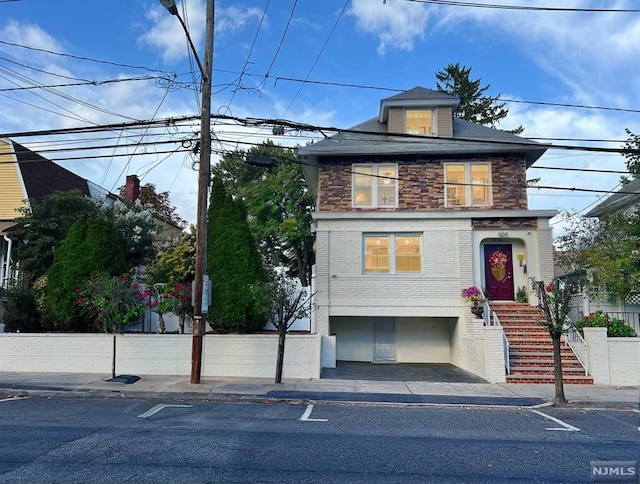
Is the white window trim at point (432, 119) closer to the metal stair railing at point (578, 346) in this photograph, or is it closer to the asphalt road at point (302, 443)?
the metal stair railing at point (578, 346)

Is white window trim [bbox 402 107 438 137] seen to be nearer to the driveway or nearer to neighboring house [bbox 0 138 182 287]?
the driveway

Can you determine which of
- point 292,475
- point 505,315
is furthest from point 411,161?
point 292,475

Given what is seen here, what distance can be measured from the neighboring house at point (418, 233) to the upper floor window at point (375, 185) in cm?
4

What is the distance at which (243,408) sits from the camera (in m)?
8.96

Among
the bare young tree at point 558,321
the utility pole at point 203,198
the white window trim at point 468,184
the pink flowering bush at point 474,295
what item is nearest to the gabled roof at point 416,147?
the white window trim at point 468,184

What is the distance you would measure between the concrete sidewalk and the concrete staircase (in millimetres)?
477

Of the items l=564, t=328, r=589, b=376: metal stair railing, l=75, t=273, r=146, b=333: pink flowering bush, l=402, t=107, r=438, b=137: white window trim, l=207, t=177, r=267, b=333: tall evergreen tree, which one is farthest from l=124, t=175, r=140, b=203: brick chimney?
l=564, t=328, r=589, b=376: metal stair railing

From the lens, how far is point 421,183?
15.9 meters

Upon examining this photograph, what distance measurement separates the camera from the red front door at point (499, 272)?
52.0ft

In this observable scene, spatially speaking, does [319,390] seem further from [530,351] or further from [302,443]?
[530,351]

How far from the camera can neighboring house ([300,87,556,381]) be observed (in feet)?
49.6

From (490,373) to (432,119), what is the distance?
30.0ft

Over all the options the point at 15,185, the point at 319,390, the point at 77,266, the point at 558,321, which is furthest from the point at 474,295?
the point at 15,185

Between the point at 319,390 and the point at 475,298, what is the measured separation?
6.22 metres
